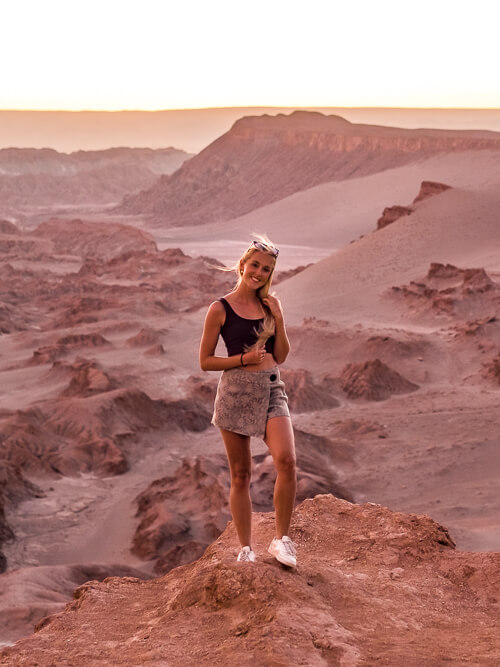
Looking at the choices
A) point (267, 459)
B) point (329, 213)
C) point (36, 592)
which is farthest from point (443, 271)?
point (329, 213)

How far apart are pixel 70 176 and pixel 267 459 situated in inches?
3926

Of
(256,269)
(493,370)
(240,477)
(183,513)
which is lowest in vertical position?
(183,513)

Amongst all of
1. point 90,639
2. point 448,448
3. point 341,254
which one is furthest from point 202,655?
point 341,254

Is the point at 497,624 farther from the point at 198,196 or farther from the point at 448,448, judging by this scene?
the point at 198,196

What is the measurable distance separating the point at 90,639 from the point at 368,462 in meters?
12.0

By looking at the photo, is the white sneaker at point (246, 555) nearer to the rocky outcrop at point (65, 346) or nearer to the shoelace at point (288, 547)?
the shoelace at point (288, 547)

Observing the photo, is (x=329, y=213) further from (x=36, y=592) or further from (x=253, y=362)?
(x=253, y=362)

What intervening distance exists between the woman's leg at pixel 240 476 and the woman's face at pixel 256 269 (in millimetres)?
698

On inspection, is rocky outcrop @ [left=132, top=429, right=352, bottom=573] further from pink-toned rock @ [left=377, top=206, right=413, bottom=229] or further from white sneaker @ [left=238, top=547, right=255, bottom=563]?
pink-toned rock @ [left=377, top=206, right=413, bottom=229]

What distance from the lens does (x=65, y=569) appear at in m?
10.3

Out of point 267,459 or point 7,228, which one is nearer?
point 267,459

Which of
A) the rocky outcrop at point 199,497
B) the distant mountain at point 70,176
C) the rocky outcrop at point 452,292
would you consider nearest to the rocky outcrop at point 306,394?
the rocky outcrop at point 199,497

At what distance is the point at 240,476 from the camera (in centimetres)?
416

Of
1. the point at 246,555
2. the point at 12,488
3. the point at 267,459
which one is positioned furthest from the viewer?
the point at 267,459
